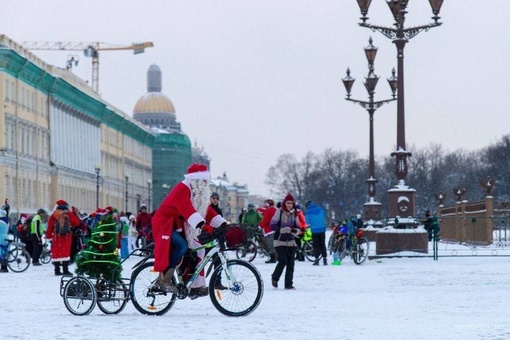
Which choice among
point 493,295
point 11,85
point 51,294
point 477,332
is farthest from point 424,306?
point 11,85

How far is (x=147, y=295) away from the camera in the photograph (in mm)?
15195

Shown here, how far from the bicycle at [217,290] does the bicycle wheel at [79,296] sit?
0.54 metres

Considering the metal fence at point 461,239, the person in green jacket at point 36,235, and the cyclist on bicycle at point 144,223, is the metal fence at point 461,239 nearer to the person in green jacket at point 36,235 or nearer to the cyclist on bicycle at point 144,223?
the cyclist on bicycle at point 144,223

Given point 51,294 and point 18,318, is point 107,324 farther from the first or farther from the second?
point 51,294

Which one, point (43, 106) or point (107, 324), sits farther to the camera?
point (43, 106)

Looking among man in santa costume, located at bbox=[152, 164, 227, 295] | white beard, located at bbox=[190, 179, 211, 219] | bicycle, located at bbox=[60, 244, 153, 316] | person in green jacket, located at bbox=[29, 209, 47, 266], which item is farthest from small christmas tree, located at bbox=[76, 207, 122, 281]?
person in green jacket, located at bbox=[29, 209, 47, 266]

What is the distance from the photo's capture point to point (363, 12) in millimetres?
33438

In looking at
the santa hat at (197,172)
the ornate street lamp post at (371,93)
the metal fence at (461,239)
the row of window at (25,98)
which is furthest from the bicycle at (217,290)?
the row of window at (25,98)

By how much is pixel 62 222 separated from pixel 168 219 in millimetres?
12894

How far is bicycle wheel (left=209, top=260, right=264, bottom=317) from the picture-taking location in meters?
14.9

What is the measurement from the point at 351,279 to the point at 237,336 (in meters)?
12.0

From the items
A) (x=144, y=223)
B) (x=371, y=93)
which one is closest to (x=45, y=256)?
(x=144, y=223)

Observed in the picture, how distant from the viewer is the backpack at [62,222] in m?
27.5

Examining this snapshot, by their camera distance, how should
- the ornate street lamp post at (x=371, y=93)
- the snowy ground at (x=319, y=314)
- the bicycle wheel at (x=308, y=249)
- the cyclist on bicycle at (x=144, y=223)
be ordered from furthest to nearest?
the ornate street lamp post at (x=371, y=93), the cyclist on bicycle at (x=144, y=223), the bicycle wheel at (x=308, y=249), the snowy ground at (x=319, y=314)
